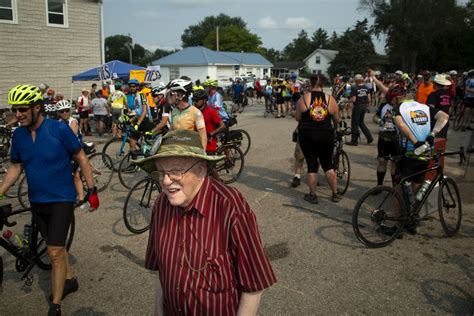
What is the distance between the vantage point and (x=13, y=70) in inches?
654

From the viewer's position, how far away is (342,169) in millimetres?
7438

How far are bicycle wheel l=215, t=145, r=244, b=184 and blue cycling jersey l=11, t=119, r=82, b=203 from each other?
4521 mm

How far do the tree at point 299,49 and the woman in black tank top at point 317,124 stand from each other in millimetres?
110729

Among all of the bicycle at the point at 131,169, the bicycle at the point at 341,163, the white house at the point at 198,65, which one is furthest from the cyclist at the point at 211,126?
the white house at the point at 198,65

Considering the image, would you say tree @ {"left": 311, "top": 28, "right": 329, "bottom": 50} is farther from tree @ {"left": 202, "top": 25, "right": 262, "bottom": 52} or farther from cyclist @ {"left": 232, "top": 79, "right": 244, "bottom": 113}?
cyclist @ {"left": 232, "top": 79, "right": 244, "bottom": 113}

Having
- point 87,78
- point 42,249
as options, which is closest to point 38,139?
point 42,249

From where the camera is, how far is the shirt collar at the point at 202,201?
171 cm

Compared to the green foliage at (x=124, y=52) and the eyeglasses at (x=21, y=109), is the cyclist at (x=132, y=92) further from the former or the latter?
the green foliage at (x=124, y=52)

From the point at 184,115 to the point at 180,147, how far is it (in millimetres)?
3758

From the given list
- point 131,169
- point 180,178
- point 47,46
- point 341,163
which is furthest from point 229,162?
point 47,46

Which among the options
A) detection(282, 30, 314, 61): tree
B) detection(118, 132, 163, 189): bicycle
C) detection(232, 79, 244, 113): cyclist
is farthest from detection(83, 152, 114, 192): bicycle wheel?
detection(282, 30, 314, 61): tree

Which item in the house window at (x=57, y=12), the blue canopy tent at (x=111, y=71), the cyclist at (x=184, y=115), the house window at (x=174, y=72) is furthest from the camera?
the house window at (x=174, y=72)

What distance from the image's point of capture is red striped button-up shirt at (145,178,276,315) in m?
1.69

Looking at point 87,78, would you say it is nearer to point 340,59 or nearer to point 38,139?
point 38,139
